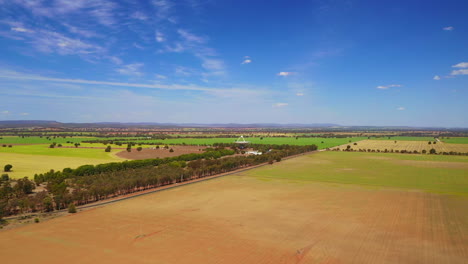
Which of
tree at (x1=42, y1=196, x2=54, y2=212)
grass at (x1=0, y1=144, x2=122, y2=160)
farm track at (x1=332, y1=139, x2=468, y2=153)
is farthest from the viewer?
farm track at (x1=332, y1=139, x2=468, y2=153)

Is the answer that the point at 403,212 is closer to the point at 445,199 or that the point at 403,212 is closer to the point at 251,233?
the point at 445,199

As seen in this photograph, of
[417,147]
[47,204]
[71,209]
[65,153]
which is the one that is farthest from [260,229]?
[417,147]

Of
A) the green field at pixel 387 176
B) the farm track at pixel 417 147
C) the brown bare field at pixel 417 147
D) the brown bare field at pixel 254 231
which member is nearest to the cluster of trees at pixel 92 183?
the brown bare field at pixel 254 231

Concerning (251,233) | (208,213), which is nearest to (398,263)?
(251,233)

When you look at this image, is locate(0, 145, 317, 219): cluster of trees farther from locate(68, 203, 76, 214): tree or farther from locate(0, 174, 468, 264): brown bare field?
locate(0, 174, 468, 264): brown bare field

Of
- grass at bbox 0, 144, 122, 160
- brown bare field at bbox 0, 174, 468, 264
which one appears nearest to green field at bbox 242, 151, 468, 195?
brown bare field at bbox 0, 174, 468, 264

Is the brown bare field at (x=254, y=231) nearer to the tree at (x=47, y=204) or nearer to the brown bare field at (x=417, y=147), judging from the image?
the tree at (x=47, y=204)
